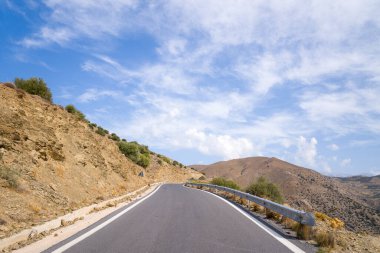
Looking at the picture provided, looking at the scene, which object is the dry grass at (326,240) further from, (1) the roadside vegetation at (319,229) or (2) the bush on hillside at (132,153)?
(2) the bush on hillside at (132,153)

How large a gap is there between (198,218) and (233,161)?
153930mm

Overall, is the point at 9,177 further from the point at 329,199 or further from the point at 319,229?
the point at 329,199

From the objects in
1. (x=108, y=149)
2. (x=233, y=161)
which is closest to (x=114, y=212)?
(x=108, y=149)

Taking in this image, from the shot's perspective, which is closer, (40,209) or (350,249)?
(350,249)

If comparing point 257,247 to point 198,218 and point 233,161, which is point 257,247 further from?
point 233,161

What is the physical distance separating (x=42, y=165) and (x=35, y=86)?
14.4 metres

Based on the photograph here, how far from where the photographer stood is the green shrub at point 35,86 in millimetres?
31066

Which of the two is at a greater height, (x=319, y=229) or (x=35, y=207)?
(x=319, y=229)

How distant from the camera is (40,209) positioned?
44.8ft

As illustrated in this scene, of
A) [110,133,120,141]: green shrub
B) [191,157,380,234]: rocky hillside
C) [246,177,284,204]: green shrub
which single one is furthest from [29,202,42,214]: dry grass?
[110,133,120,141]: green shrub

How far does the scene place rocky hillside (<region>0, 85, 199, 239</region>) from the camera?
1293 cm

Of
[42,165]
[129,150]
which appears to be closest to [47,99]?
[42,165]

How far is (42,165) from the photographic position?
19047 millimetres

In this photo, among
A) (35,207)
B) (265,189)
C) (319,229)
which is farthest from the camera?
(265,189)
